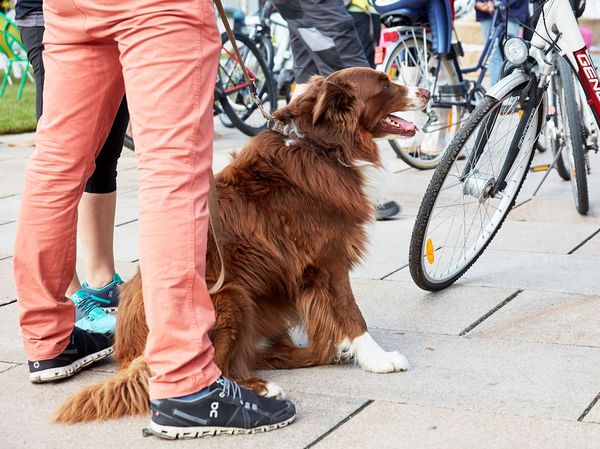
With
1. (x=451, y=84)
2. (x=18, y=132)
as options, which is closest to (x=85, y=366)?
(x=451, y=84)

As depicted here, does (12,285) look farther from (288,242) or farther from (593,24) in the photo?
(593,24)

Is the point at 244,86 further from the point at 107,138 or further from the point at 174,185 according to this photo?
the point at 174,185

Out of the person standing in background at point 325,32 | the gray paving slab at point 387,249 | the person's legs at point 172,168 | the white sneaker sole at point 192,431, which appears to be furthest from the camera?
the person standing in background at point 325,32

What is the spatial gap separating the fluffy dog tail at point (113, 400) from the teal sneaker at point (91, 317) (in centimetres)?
60

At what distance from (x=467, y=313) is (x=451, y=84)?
3.35 m

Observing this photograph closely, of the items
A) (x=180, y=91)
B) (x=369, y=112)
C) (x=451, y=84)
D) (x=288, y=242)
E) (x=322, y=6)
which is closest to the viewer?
(x=180, y=91)

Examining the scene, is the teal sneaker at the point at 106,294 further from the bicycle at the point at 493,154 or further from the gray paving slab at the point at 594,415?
the gray paving slab at the point at 594,415

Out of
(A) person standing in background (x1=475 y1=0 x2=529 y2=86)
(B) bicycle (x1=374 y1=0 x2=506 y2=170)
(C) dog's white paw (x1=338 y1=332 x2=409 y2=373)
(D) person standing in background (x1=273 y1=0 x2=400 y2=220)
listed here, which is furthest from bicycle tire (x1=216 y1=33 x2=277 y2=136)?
(C) dog's white paw (x1=338 y1=332 x2=409 y2=373)

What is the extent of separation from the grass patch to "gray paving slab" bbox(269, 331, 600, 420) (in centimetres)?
661

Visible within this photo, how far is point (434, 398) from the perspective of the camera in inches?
119

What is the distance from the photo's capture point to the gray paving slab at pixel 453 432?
8.71ft

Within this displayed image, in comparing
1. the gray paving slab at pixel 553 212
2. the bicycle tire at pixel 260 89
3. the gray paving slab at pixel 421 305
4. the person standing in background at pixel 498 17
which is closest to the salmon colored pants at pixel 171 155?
the gray paving slab at pixel 421 305

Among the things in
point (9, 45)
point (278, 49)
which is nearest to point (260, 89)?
point (278, 49)

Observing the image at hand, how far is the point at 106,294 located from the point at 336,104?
1208 mm
